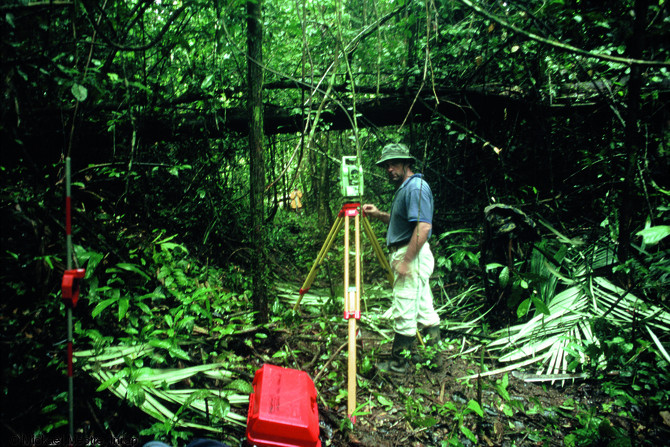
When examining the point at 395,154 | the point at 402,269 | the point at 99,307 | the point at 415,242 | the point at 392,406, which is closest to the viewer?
the point at 99,307

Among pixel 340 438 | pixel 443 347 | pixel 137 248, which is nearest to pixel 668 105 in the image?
pixel 443 347

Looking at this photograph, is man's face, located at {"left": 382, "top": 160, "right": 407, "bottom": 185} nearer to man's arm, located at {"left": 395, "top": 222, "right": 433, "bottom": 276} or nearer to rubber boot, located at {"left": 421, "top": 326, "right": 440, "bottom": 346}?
man's arm, located at {"left": 395, "top": 222, "right": 433, "bottom": 276}

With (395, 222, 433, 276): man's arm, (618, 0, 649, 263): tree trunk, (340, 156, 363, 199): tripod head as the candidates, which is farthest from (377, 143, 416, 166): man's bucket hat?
(618, 0, 649, 263): tree trunk

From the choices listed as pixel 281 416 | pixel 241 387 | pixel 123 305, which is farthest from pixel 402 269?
pixel 123 305

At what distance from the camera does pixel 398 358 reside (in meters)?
2.90

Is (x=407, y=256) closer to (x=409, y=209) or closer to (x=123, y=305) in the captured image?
(x=409, y=209)

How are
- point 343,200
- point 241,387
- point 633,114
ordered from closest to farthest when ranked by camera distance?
point 633,114, point 241,387, point 343,200

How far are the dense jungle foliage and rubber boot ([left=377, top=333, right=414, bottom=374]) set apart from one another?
13 cm

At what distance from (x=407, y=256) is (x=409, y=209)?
409 millimetres

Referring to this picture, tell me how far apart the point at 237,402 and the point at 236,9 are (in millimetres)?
3007

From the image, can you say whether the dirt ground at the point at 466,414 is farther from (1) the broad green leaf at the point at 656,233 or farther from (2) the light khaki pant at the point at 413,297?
(1) the broad green leaf at the point at 656,233

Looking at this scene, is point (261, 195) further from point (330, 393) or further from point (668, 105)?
point (668, 105)

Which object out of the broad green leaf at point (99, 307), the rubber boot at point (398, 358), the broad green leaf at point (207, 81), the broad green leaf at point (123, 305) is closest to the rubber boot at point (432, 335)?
the rubber boot at point (398, 358)

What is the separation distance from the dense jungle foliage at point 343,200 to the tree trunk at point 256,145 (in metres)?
0.02
